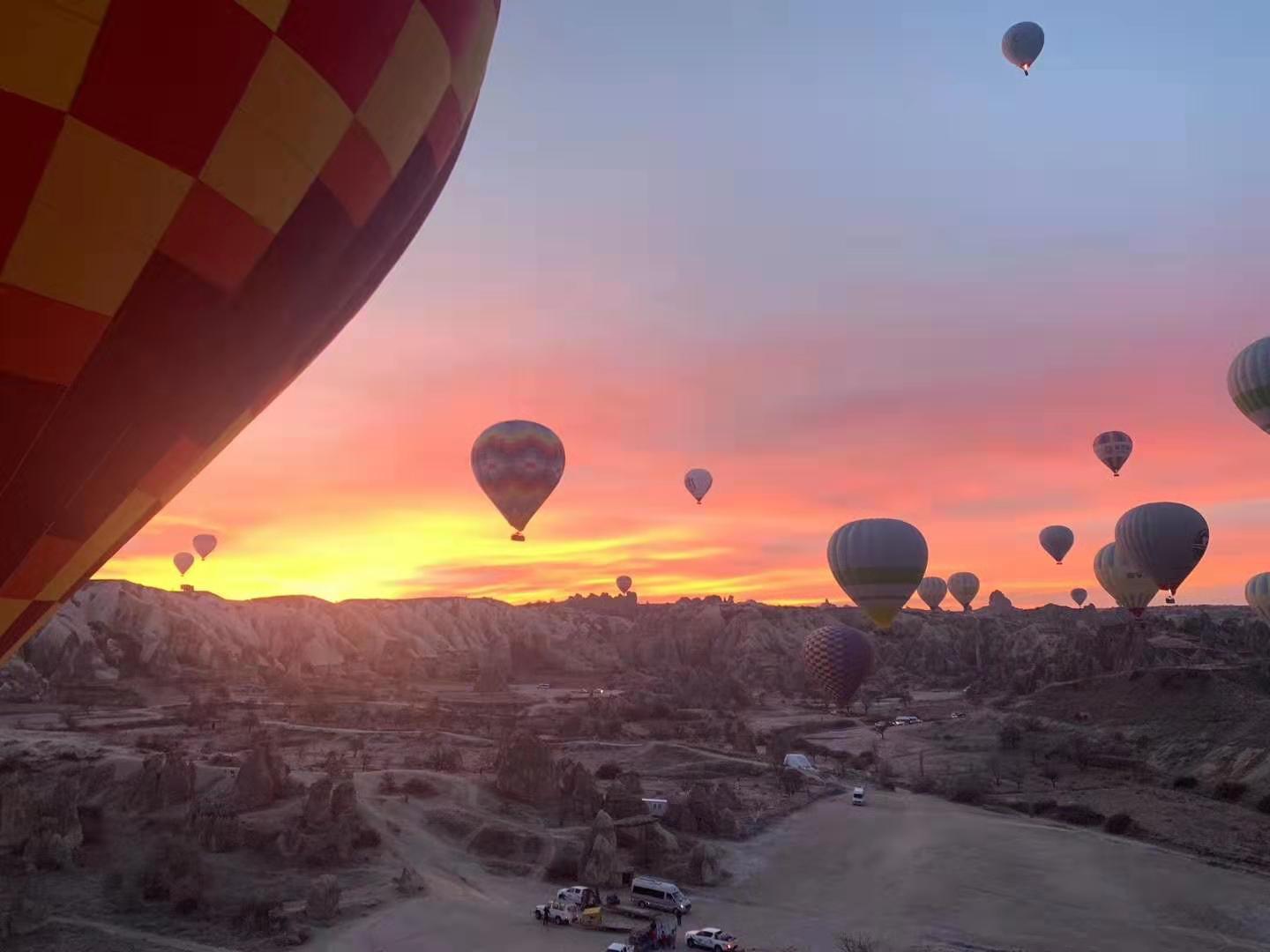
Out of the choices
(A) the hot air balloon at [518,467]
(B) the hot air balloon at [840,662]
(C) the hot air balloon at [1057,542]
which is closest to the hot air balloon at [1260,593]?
(C) the hot air balloon at [1057,542]

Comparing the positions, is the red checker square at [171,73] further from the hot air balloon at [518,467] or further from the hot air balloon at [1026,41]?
the hot air balloon at [1026,41]

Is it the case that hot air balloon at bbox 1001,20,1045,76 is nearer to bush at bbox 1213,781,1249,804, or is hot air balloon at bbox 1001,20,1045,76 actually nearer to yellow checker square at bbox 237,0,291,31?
bush at bbox 1213,781,1249,804

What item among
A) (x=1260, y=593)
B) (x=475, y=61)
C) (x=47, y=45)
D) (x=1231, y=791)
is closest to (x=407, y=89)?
(x=475, y=61)

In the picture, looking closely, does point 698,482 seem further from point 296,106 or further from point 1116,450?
point 296,106

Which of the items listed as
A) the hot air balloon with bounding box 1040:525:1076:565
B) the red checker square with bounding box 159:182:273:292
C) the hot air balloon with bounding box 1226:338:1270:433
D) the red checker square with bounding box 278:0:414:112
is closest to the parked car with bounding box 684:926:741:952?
the red checker square with bounding box 159:182:273:292

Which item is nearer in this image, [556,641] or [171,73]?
[171,73]

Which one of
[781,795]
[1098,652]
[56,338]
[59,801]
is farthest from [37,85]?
[1098,652]

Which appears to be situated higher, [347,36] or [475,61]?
[475,61]
